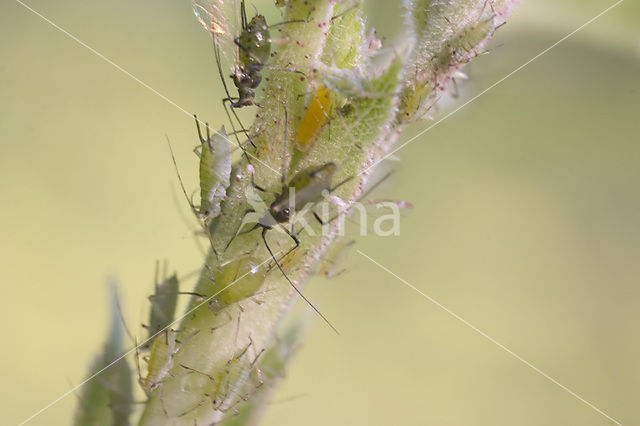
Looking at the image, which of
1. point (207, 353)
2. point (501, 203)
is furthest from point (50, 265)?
point (501, 203)

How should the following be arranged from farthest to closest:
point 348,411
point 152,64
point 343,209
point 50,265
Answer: point 152,64 < point 348,411 < point 50,265 < point 343,209

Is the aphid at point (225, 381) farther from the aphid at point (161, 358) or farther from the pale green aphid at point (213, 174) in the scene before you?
the pale green aphid at point (213, 174)

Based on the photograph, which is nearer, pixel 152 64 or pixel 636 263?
pixel 152 64

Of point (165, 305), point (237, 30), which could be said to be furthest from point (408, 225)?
point (165, 305)

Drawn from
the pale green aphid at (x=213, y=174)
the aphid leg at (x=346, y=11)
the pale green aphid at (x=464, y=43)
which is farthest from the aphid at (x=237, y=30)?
the pale green aphid at (x=464, y=43)

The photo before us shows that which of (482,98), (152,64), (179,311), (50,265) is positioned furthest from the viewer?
(482,98)

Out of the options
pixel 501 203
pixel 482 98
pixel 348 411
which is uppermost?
pixel 482 98

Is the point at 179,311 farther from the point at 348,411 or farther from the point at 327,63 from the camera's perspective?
the point at 348,411
